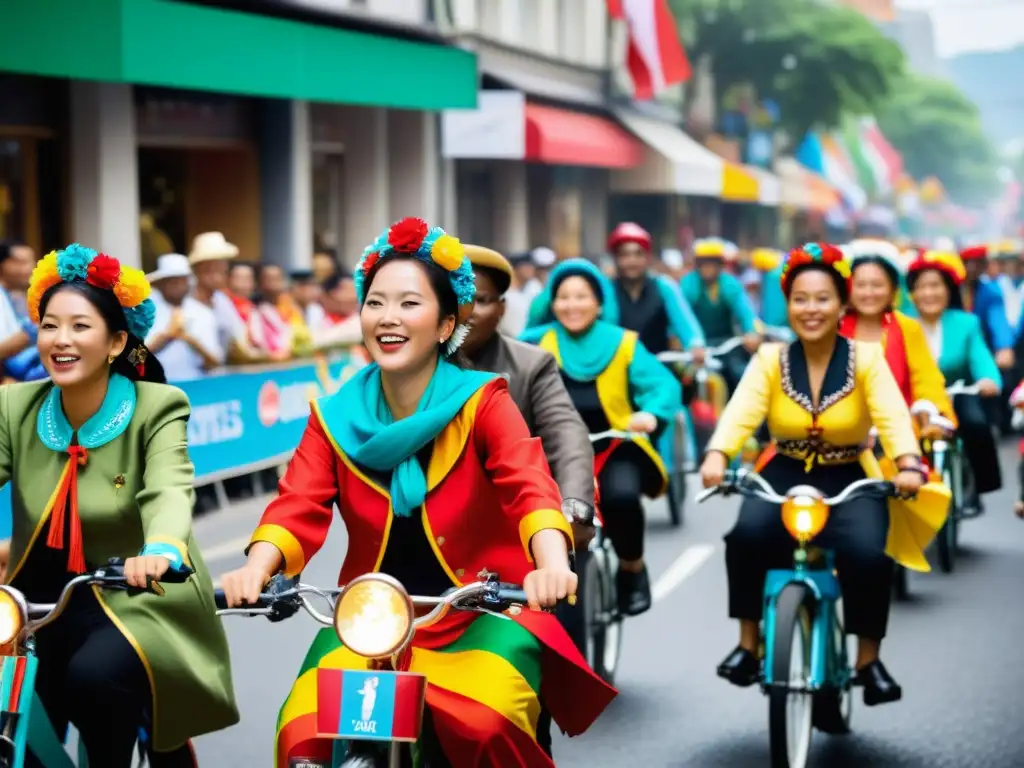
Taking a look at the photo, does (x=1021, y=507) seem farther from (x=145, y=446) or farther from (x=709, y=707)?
(x=145, y=446)

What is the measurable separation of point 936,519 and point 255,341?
26.4 feet

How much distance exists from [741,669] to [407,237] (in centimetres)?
293

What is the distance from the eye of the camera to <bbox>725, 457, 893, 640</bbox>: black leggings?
23.5 feet

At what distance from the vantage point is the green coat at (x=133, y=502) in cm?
507

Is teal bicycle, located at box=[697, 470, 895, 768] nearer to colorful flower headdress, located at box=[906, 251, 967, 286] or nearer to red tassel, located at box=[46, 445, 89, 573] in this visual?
red tassel, located at box=[46, 445, 89, 573]

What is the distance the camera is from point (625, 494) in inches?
350

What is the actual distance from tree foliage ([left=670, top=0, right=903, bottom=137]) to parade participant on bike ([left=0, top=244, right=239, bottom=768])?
48.5 m

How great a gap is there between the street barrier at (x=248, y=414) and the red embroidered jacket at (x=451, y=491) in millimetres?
7777

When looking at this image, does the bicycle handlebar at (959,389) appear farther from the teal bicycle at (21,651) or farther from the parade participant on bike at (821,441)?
the teal bicycle at (21,651)

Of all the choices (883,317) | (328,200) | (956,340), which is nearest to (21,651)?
(883,317)

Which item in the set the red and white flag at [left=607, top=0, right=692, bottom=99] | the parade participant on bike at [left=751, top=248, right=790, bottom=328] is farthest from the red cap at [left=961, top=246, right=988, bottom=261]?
the red and white flag at [left=607, top=0, right=692, bottom=99]

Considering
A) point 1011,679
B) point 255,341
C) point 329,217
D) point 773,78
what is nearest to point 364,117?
point 329,217

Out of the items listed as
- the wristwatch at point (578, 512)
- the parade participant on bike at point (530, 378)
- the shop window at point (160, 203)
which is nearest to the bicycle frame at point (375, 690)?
the wristwatch at point (578, 512)

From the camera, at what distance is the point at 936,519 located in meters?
7.65
